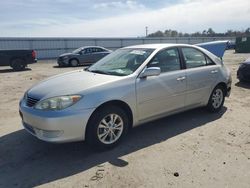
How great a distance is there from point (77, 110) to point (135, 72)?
1243mm

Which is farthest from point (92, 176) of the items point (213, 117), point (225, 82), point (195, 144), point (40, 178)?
point (225, 82)

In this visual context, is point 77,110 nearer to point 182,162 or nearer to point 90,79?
point 90,79

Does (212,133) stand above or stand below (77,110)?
below

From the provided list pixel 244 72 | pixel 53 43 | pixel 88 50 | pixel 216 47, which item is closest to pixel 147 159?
pixel 244 72

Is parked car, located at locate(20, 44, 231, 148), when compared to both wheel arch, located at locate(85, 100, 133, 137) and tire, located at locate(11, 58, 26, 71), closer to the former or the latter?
wheel arch, located at locate(85, 100, 133, 137)

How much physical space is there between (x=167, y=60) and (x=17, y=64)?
1453 centimetres

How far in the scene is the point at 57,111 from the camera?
13.3 feet

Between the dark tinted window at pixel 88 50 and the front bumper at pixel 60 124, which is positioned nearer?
the front bumper at pixel 60 124

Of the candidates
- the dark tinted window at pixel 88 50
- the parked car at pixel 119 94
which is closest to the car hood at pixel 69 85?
the parked car at pixel 119 94

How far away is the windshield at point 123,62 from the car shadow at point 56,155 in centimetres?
118

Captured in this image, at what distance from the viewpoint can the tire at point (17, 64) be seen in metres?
17.7

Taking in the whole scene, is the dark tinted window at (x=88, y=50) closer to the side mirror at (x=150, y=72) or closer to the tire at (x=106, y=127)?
the side mirror at (x=150, y=72)

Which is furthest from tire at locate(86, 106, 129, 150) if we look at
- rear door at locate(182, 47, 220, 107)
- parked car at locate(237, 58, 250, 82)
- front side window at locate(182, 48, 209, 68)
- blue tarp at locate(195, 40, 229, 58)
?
blue tarp at locate(195, 40, 229, 58)

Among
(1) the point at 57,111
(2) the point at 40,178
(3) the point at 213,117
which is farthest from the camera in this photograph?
(3) the point at 213,117
